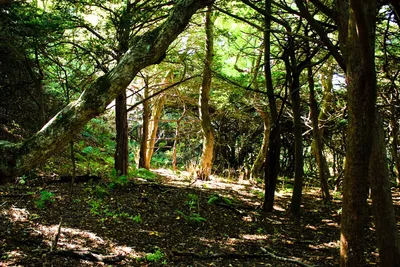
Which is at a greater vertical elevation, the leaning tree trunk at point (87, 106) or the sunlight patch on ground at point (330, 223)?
the leaning tree trunk at point (87, 106)

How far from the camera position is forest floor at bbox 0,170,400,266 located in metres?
4.36

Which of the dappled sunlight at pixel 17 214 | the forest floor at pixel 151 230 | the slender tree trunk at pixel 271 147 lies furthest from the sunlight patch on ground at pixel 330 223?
the dappled sunlight at pixel 17 214

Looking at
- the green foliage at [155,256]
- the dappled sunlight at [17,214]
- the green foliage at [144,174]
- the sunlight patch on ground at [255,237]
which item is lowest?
the green foliage at [155,256]

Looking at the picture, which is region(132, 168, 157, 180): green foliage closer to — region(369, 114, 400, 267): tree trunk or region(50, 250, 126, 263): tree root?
region(50, 250, 126, 263): tree root

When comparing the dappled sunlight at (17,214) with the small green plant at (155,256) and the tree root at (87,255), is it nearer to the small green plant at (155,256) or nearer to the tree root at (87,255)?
the tree root at (87,255)

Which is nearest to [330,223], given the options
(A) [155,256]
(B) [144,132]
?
(A) [155,256]

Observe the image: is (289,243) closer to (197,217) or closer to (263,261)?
(263,261)

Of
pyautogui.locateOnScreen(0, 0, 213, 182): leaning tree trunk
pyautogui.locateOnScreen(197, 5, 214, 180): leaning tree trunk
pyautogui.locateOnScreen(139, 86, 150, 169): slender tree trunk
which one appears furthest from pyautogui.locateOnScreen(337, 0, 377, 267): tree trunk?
pyautogui.locateOnScreen(139, 86, 150, 169): slender tree trunk

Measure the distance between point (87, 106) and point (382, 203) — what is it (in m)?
3.75

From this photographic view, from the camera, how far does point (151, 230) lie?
5.73 metres

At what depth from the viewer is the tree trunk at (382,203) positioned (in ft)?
13.5

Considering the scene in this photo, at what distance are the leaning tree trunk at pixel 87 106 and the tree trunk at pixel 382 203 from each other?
281 centimetres

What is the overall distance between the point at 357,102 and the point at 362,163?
612 mm

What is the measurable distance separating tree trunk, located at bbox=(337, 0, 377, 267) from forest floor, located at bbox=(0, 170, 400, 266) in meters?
1.52
